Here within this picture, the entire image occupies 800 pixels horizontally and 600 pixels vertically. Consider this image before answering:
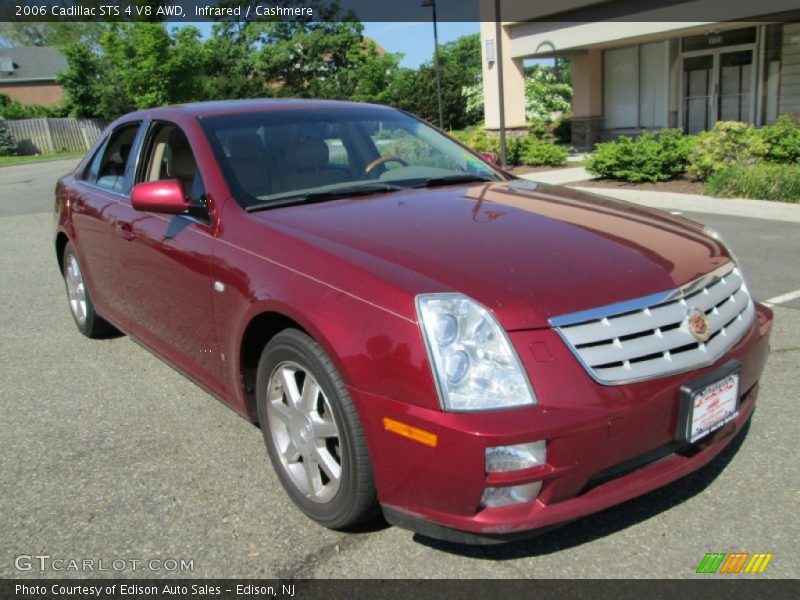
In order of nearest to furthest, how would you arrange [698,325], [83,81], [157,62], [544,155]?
[698,325], [544,155], [157,62], [83,81]

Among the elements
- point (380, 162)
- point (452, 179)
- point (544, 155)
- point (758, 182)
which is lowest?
point (758, 182)

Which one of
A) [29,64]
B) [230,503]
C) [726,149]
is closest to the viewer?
[230,503]

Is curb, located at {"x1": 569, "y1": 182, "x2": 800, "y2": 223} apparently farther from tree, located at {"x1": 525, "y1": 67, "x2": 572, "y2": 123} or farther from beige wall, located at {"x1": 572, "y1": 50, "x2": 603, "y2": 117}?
tree, located at {"x1": 525, "y1": 67, "x2": 572, "y2": 123}

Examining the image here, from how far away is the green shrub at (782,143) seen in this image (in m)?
11.6

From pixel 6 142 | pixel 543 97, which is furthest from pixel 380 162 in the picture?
pixel 6 142

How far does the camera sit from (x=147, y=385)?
4.53m

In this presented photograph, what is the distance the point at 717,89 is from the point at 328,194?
Answer: 17.4 m

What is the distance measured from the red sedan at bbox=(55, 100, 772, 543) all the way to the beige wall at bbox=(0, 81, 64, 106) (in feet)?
212

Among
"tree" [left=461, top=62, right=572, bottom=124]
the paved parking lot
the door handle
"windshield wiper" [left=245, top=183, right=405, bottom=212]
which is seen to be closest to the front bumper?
the paved parking lot

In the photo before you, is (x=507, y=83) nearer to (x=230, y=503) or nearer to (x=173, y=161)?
(x=173, y=161)

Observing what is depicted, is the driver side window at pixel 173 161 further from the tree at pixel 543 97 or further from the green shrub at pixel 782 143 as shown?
the tree at pixel 543 97

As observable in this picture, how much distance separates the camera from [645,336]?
8.07 ft

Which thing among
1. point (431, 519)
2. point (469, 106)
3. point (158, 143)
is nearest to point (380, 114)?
point (158, 143)

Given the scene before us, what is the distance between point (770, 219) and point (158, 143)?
25.5ft
